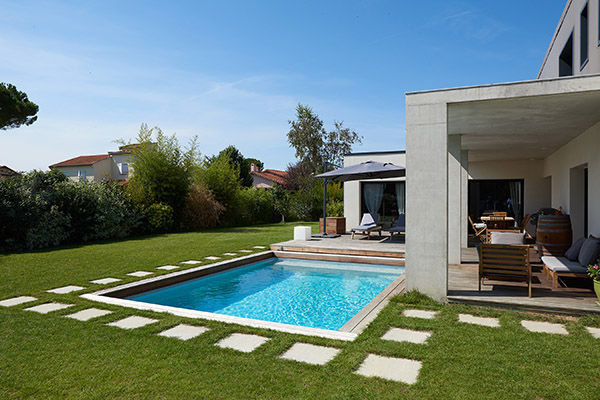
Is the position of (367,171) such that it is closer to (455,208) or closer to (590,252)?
(455,208)

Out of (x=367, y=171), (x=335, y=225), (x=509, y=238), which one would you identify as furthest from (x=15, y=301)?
(x=335, y=225)

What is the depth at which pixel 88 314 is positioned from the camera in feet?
15.0

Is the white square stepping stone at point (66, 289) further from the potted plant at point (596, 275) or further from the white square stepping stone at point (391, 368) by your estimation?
the potted plant at point (596, 275)

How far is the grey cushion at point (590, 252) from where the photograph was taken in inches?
200

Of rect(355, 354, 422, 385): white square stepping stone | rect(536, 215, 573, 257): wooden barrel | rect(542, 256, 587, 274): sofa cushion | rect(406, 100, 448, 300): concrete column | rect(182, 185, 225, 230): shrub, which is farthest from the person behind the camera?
rect(182, 185, 225, 230): shrub

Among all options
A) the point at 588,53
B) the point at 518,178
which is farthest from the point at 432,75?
the point at 588,53

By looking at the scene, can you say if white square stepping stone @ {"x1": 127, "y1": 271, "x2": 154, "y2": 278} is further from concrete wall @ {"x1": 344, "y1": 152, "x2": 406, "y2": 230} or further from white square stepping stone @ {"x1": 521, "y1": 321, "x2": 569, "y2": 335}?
concrete wall @ {"x1": 344, "y1": 152, "x2": 406, "y2": 230}

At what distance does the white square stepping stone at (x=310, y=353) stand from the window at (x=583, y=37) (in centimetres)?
841

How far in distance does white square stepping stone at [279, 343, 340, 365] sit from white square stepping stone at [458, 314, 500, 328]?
5.54 ft

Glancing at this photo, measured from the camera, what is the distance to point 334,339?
3.70 metres

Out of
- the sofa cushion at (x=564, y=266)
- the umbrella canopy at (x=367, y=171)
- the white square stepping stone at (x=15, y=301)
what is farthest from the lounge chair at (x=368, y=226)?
the white square stepping stone at (x=15, y=301)

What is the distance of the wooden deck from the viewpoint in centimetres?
442

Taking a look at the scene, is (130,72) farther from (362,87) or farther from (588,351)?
(588,351)

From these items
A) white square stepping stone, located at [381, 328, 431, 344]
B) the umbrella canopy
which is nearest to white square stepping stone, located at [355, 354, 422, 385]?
white square stepping stone, located at [381, 328, 431, 344]
